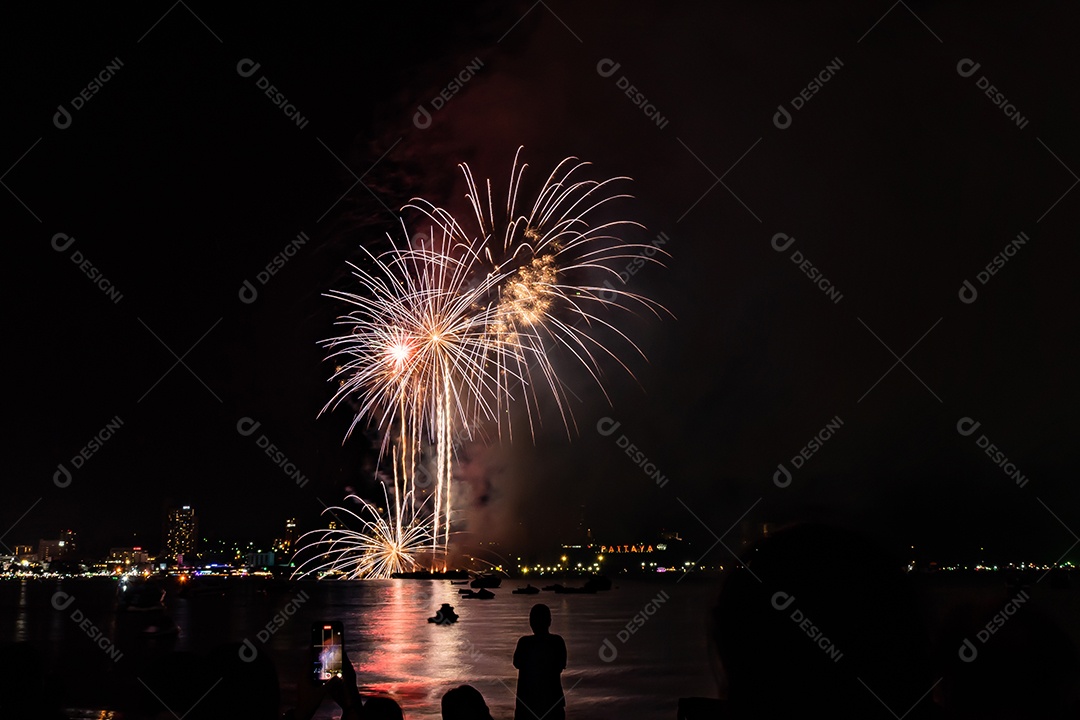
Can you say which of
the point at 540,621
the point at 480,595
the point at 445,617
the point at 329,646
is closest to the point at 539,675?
the point at 540,621

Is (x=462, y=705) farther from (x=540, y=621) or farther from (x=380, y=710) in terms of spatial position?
(x=540, y=621)

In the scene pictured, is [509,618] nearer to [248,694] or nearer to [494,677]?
[494,677]

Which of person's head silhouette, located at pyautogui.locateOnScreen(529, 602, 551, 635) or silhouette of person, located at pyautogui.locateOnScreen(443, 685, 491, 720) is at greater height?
person's head silhouette, located at pyautogui.locateOnScreen(529, 602, 551, 635)

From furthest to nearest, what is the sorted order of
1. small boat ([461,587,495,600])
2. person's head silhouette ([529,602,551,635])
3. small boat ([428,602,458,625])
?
small boat ([461,587,495,600]), small boat ([428,602,458,625]), person's head silhouette ([529,602,551,635])

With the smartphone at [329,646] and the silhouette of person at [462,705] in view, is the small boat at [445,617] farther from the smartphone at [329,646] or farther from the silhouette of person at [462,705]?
the silhouette of person at [462,705]

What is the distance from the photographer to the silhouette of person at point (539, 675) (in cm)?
984

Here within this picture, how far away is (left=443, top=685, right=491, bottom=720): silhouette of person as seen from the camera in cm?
607

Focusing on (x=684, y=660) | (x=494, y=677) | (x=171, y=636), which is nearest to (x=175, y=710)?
(x=494, y=677)

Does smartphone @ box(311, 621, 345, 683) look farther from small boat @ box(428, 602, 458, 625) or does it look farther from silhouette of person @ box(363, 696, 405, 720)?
small boat @ box(428, 602, 458, 625)

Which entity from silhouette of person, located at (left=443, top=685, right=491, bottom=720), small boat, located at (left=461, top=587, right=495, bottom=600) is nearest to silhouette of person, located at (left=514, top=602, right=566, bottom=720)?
silhouette of person, located at (left=443, top=685, right=491, bottom=720)

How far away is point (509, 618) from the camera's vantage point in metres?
61.4

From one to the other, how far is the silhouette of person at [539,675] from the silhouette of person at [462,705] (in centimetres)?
366

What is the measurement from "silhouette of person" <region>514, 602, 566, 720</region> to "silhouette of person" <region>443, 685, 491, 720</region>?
3665mm

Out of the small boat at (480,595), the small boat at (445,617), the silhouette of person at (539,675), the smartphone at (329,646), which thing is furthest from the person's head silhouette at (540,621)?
the small boat at (480,595)
